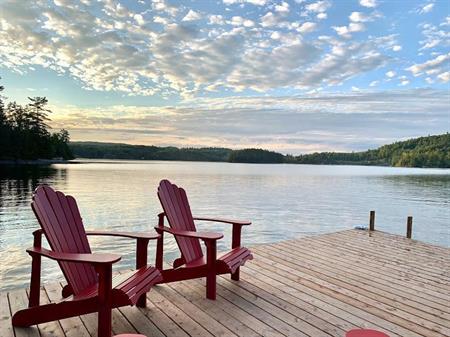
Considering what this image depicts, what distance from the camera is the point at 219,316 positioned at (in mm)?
2770

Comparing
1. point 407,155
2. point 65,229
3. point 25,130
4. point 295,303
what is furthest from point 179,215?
point 407,155

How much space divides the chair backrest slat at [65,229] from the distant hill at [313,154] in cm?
8224

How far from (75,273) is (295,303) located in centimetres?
190

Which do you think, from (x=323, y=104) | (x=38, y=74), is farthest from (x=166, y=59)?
(x=323, y=104)

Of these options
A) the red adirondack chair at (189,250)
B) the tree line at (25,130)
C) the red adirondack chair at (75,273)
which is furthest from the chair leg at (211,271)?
the tree line at (25,130)

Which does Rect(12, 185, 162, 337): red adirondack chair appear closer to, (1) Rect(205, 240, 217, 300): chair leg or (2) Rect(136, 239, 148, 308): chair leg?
(2) Rect(136, 239, 148, 308): chair leg

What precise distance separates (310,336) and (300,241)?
3385 mm

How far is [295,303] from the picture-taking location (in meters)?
3.12

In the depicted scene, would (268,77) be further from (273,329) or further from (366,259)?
(273,329)

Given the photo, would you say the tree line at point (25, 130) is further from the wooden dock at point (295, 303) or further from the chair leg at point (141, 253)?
the chair leg at point (141, 253)

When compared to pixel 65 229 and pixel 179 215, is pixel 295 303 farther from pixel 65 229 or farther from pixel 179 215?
pixel 65 229

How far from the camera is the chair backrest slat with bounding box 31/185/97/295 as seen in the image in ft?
8.00

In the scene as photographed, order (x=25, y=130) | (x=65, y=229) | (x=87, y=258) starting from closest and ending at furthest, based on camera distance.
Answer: (x=87, y=258) < (x=65, y=229) < (x=25, y=130)

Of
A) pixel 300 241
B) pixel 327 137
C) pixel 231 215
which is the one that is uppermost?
pixel 327 137
